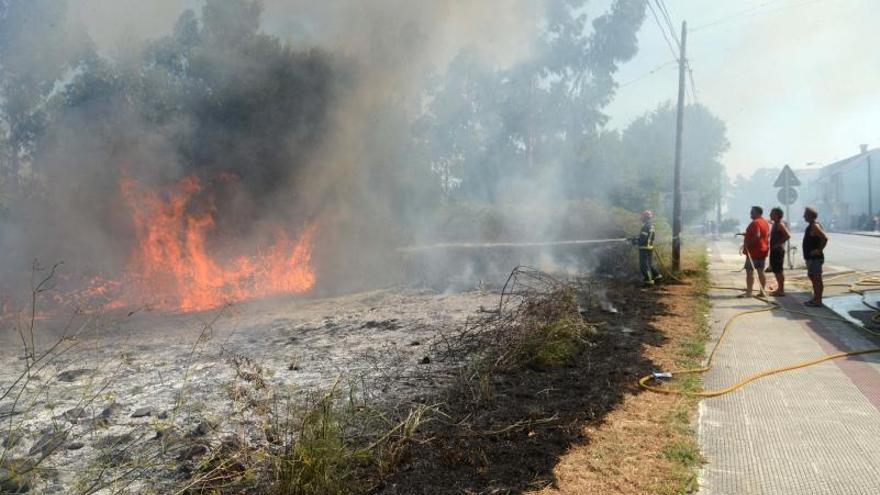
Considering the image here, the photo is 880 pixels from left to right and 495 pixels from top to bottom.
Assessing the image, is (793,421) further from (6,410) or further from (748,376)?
(6,410)

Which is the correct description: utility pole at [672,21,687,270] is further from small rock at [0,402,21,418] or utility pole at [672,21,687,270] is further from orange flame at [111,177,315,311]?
small rock at [0,402,21,418]

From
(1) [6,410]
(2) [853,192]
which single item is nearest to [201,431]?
(1) [6,410]

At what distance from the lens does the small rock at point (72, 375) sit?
5.53 metres

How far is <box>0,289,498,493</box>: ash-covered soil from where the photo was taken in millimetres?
3348

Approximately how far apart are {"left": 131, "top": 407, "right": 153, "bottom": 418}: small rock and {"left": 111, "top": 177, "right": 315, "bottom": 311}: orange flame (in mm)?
6760

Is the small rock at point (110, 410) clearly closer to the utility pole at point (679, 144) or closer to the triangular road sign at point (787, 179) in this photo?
the utility pole at point (679, 144)

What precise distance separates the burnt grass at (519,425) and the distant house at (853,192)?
51.2 m

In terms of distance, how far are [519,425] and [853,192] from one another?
7471 centimetres

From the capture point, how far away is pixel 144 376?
18.4ft

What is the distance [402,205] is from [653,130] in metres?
32.5

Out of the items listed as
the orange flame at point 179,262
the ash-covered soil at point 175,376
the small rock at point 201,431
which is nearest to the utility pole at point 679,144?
the ash-covered soil at point 175,376

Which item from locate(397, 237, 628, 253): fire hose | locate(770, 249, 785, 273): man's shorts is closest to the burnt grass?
locate(770, 249, 785, 273): man's shorts

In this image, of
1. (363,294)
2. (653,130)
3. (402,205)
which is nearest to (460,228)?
(402,205)

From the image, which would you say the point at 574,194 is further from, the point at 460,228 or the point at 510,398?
the point at 510,398
